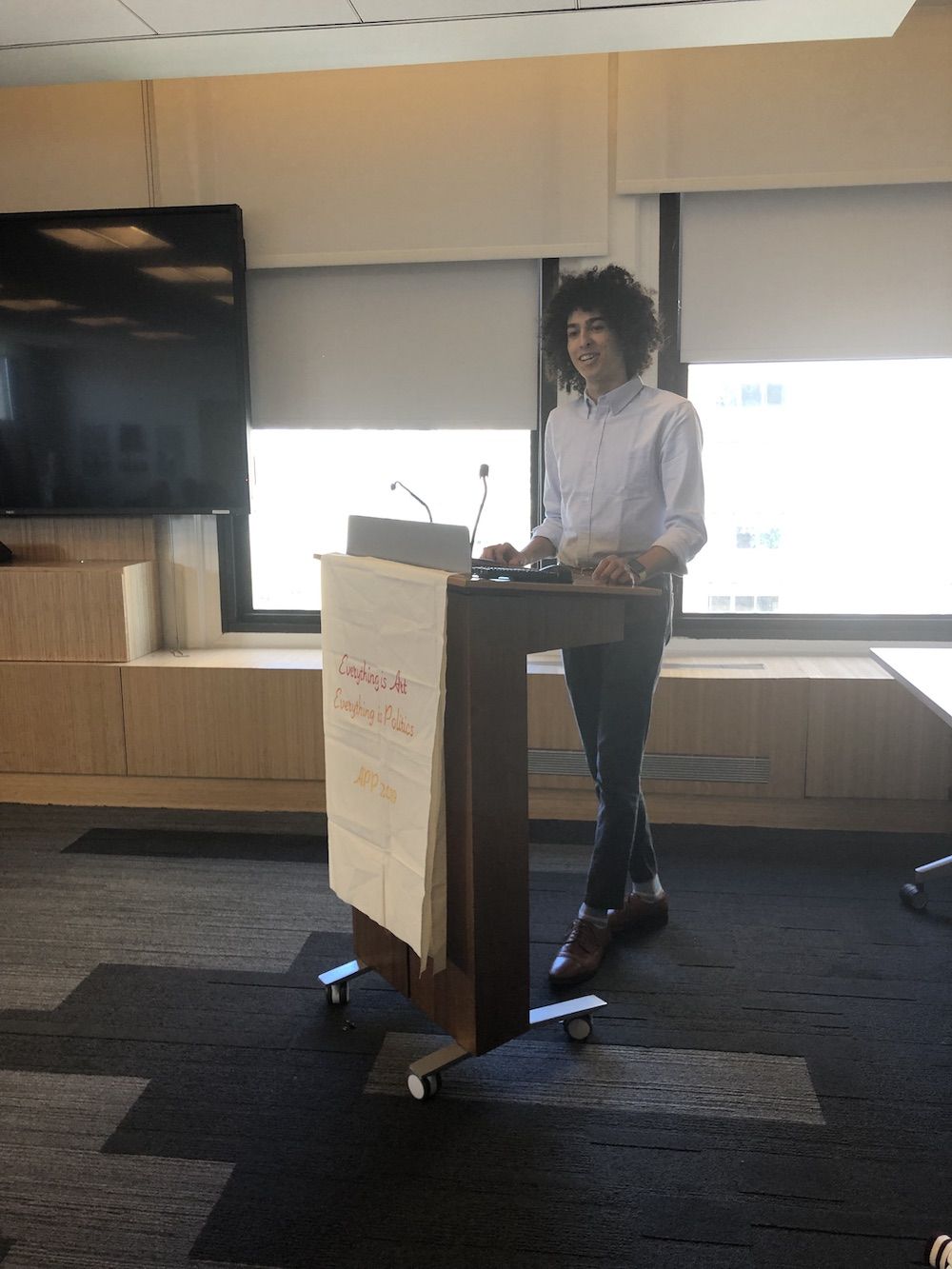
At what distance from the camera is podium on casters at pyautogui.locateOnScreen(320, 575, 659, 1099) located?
1.69 meters

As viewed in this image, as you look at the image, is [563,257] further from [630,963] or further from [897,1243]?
[897,1243]

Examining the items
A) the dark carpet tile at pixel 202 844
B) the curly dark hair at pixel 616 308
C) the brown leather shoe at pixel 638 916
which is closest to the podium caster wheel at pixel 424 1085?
the brown leather shoe at pixel 638 916

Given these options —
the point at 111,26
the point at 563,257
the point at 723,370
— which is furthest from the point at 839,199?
the point at 111,26

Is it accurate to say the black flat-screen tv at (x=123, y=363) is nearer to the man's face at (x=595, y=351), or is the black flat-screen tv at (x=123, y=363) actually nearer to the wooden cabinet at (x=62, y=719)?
the wooden cabinet at (x=62, y=719)

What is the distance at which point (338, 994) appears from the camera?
2201 millimetres

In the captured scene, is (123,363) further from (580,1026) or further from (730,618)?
(580,1026)

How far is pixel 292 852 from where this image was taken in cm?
318

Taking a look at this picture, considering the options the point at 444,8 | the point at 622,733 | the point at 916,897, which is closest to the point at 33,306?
the point at 444,8

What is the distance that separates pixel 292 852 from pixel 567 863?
0.93m

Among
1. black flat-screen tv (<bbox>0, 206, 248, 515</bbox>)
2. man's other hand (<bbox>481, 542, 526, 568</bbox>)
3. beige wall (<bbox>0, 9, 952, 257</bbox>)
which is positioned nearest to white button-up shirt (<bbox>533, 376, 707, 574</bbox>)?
man's other hand (<bbox>481, 542, 526, 568</bbox>)

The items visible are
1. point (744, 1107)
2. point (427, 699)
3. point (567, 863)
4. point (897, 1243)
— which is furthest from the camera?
point (567, 863)

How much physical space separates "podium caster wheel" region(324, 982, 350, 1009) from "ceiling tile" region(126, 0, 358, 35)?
2.57 m

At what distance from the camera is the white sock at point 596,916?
2338 millimetres

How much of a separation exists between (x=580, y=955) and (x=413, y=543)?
1147mm
